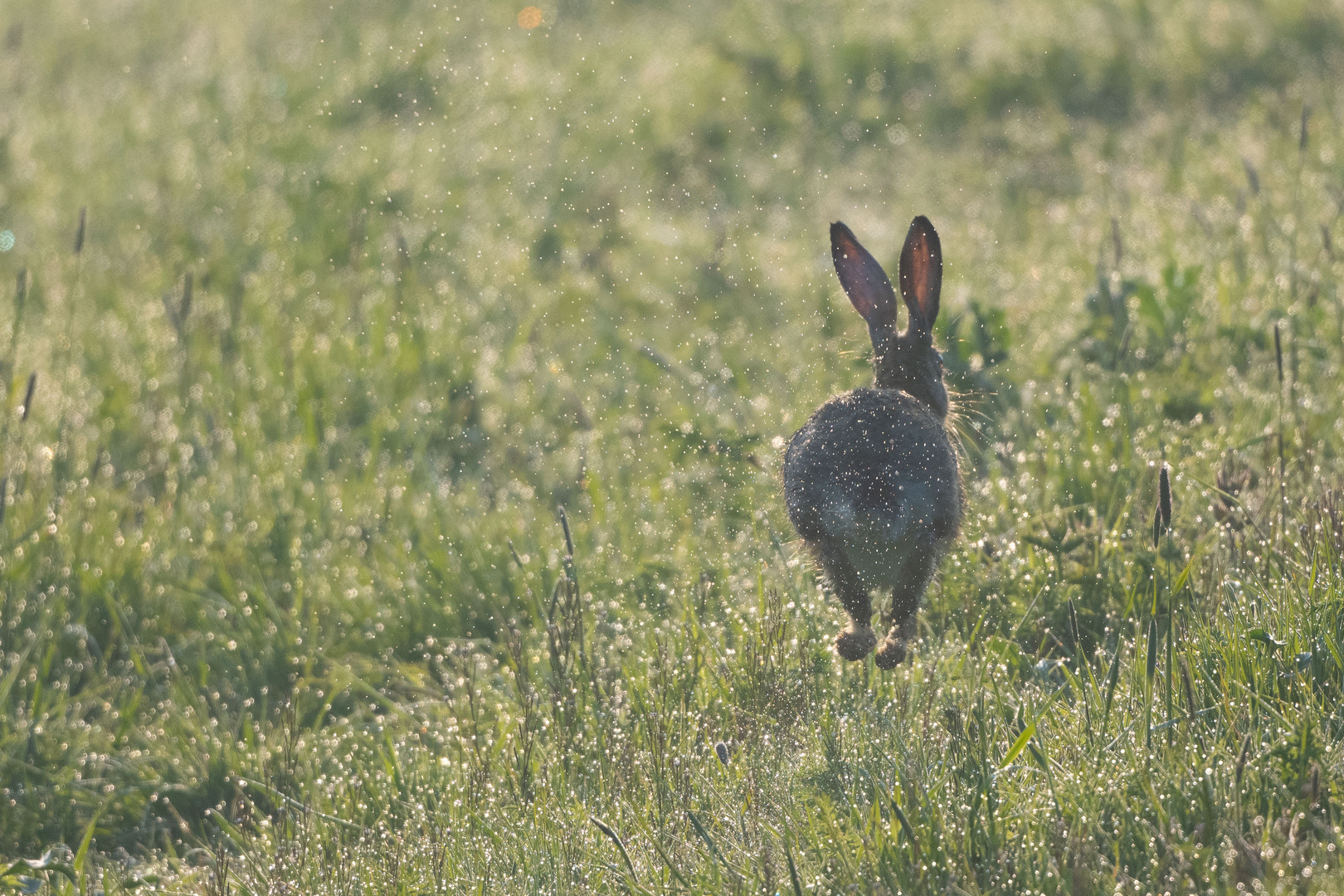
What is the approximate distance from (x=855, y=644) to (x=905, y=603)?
0.16m

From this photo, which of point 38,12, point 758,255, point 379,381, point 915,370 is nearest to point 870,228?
point 758,255

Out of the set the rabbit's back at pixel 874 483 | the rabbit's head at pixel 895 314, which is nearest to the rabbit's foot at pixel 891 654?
the rabbit's back at pixel 874 483

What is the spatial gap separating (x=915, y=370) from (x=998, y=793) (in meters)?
1.21

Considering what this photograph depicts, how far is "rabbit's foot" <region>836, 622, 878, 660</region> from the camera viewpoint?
2916 mm

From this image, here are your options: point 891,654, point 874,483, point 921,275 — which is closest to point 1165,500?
point 874,483

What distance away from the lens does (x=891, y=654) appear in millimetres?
2902

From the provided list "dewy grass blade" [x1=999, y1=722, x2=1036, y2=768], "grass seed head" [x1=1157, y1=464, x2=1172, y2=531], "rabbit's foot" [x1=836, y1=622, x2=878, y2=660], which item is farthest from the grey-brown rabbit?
"grass seed head" [x1=1157, y1=464, x2=1172, y2=531]

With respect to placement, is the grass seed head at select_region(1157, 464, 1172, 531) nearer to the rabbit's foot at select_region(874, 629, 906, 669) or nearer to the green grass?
the green grass

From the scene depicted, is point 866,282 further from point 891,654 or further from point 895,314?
point 891,654

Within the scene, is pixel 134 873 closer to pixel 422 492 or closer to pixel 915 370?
pixel 422 492

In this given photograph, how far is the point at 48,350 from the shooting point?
5512 mm

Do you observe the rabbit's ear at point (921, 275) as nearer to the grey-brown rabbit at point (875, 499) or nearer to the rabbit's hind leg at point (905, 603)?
the grey-brown rabbit at point (875, 499)

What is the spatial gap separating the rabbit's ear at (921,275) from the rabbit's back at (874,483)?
359 millimetres

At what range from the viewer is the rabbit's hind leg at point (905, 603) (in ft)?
9.53
